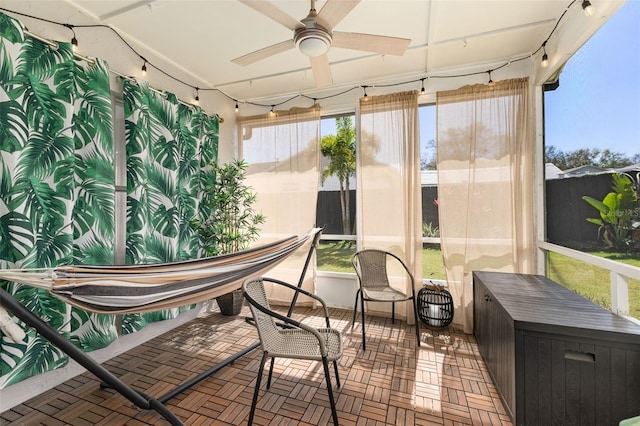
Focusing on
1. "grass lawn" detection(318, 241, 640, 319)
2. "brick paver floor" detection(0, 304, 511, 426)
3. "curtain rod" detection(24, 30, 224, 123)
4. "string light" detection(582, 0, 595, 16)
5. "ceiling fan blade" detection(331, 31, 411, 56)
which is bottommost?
"brick paver floor" detection(0, 304, 511, 426)

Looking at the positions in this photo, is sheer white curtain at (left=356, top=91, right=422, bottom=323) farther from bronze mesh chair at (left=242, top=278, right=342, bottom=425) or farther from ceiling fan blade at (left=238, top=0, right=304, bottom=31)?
ceiling fan blade at (left=238, top=0, right=304, bottom=31)

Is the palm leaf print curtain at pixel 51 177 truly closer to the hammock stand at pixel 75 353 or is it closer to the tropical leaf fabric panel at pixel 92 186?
the tropical leaf fabric panel at pixel 92 186

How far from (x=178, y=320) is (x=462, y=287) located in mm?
3016

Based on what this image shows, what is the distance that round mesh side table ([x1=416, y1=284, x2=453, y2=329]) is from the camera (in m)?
2.84

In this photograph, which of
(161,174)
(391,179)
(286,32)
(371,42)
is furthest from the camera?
(391,179)

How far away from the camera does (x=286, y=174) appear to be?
3660 mm

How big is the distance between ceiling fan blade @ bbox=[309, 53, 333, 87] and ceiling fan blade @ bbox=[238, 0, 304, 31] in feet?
0.87

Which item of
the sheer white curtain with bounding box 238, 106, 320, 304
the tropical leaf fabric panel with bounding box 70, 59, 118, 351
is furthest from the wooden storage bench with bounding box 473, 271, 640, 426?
the tropical leaf fabric panel with bounding box 70, 59, 118, 351

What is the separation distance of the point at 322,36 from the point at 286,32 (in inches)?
40.0

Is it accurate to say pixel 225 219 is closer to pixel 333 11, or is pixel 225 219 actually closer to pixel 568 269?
pixel 333 11

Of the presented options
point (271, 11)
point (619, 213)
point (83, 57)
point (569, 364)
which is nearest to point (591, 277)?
point (619, 213)

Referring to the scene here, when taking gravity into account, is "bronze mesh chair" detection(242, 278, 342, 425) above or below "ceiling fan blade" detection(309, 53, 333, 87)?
below

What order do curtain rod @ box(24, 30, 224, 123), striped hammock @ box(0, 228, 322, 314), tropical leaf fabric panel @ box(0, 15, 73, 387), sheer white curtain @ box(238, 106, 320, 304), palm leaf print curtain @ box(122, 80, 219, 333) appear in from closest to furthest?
striped hammock @ box(0, 228, 322, 314), tropical leaf fabric panel @ box(0, 15, 73, 387), curtain rod @ box(24, 30, 224, 123), palm leaf print curtain @ box(122, 80, 219, 333), sheer white curtain @ box(238, 106, 320, 304)

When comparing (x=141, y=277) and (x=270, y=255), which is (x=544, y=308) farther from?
(x=141, y=277)
